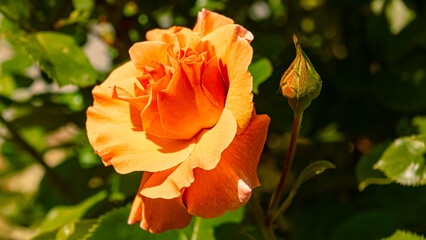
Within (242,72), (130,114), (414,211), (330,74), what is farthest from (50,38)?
(414,211)

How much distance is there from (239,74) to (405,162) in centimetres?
33

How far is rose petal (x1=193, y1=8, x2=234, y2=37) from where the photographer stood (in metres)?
0.59

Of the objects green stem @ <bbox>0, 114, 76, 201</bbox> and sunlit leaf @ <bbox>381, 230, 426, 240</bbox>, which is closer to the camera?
sunlit leaf @ <bbox>381, 230, 426, 240</bbox>

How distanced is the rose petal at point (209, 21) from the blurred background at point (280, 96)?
0.14 meters

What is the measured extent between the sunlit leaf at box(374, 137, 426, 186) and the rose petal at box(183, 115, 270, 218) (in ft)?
0.84

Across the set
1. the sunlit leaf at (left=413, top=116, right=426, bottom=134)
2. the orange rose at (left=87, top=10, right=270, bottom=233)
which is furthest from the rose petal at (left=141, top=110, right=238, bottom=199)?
the sunlit leaf at (left=413, top=116, right=426, bottom=134)

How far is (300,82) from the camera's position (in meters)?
0.50

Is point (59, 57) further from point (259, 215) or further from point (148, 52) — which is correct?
point (259, 215)

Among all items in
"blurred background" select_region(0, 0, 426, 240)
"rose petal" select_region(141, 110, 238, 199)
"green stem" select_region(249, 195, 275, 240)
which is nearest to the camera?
"rose petal" select_region(141, 110, 238, 199)

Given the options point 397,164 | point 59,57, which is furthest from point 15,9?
point 397,164

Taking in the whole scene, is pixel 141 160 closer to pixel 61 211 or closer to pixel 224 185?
pixel 224 185

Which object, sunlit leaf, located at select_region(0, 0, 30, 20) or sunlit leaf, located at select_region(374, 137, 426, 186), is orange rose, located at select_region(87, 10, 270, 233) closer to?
sunlit leaf, located at select_region(374, 137, 426, 186)

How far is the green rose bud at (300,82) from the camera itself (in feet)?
1.62

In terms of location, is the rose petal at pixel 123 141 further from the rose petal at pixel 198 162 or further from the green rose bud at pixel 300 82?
the green rose bud at pixel 300 82
